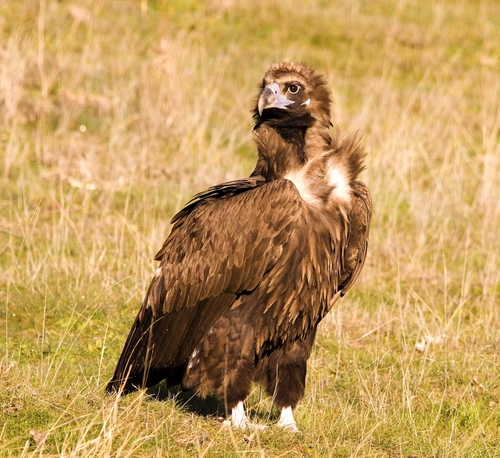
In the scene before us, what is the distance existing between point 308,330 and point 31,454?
2.03m

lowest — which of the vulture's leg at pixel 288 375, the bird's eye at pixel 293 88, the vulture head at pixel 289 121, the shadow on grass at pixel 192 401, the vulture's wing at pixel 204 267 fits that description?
the shadow on grass at pixel 192 401

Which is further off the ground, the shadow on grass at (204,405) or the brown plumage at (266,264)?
the brown plumage at (266,264)

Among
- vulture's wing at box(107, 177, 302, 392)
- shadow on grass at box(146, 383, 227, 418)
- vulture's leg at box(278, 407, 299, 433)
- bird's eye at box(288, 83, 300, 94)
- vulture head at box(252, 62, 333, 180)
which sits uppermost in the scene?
bird's eye at box(288, 83, 300, 94)

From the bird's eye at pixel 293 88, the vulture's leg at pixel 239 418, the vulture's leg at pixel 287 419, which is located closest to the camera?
the vulture's leg at pixel 239 418

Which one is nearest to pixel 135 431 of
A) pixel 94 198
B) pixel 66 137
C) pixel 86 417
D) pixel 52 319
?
pixel 86 417

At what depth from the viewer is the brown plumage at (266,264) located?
5.43 metres

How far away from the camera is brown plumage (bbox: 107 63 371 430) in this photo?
5.43 m

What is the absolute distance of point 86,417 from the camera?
479 centimetres

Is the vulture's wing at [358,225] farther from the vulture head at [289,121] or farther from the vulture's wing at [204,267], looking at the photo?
the vulture's wing at [204,267]

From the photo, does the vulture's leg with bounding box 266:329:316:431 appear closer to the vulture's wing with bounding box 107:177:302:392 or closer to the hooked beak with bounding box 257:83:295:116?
the vulture's wing with bounding box 107:177:302:392


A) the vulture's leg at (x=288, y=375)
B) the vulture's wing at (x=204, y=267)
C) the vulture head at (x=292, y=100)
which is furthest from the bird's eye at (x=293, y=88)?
the vulture's leg at (x=288, y=375)

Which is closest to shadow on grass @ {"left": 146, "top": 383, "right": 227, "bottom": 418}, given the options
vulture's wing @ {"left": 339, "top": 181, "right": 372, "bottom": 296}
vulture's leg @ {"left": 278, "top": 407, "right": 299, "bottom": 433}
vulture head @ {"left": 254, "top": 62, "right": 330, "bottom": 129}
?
vulture's leg @ {"left": 278, "top": 407, "right": 299, "bottom": 433}

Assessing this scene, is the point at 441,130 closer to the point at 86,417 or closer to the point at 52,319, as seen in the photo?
the point at 52,319

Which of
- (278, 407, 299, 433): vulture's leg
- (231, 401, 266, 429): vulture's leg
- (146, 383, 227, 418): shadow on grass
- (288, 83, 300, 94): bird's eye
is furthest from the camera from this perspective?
(146, 383, 227, 418): shadow on grass
